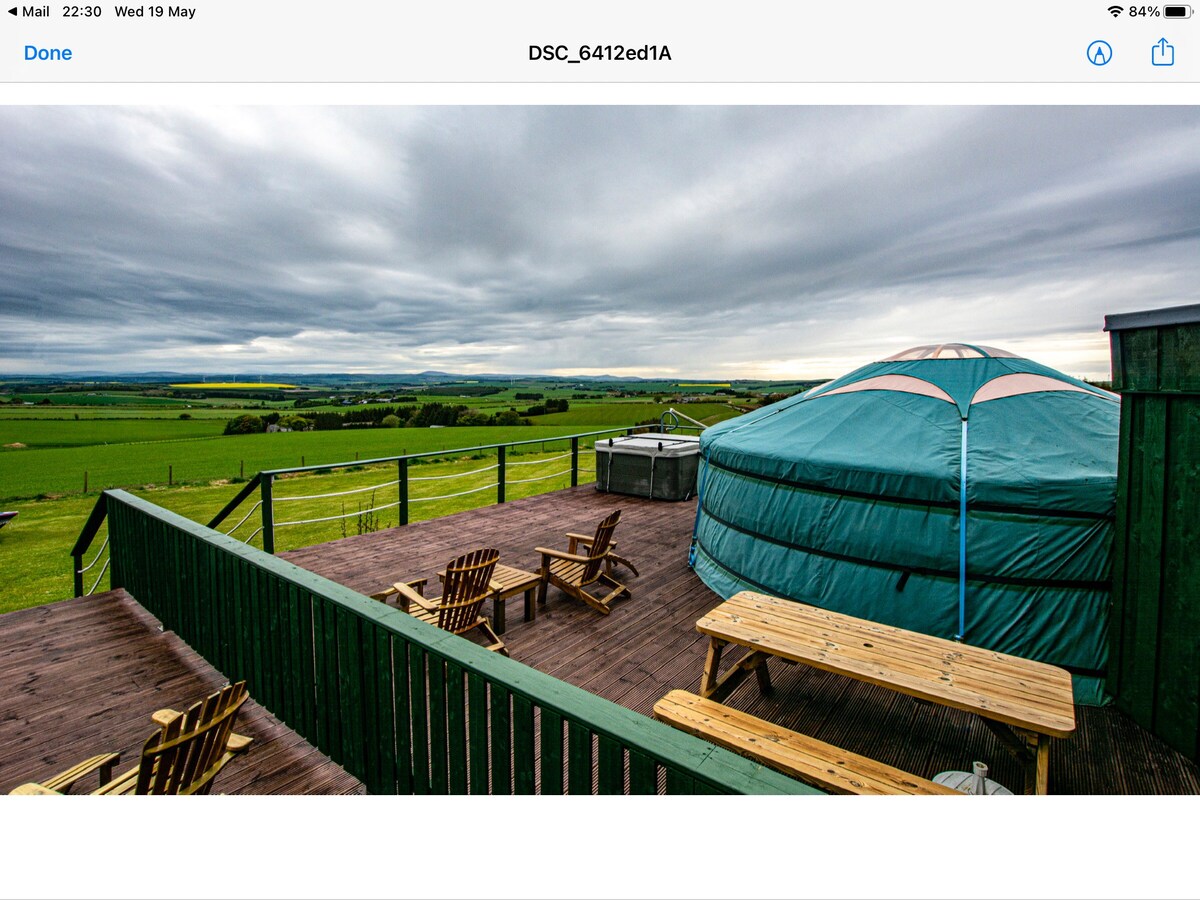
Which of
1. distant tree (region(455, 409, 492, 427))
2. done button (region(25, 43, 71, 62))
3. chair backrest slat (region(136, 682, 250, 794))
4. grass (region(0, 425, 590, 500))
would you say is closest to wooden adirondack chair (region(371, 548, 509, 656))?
chair backrest slat (region(136, 682, 250, 794))

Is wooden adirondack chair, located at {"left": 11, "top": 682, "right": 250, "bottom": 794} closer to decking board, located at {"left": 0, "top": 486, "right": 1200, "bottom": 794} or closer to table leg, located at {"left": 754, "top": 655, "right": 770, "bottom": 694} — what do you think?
decking board, located at {"left": 0, "top": 486, "right": 1200, "bottom": 794}

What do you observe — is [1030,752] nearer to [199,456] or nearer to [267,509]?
[267,509]

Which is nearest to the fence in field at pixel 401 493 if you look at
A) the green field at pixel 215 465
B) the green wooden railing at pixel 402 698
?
the green field at pixel 215 465

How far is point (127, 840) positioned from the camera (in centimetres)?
144

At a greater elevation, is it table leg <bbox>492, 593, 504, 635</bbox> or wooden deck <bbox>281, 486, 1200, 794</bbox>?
table leg <bbox>492, 593, 504, 635</bbox>

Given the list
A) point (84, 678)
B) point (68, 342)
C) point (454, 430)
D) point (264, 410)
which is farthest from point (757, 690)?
point (264, 410)

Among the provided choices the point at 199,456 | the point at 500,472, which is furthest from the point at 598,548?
the point at 199,456

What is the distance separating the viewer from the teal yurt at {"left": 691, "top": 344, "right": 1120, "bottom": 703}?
348 cm

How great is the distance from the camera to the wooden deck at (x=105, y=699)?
2424 mm

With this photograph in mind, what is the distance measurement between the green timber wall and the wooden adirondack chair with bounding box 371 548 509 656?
401 centimetres

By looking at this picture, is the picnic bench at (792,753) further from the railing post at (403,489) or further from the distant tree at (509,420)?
the distant tree at (509,420)

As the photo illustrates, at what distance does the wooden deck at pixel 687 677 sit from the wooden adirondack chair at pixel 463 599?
38 cm

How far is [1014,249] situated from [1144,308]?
2183 millimetres

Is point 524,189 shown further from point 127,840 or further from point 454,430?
point 454,430
